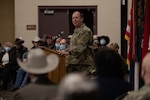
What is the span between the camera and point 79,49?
229 inches

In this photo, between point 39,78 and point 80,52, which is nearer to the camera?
point 39,78

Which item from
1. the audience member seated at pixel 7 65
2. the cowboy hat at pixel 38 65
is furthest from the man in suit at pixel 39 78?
the audience member seated at pixel 7 65

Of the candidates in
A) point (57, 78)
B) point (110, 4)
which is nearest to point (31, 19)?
point (110, 4)

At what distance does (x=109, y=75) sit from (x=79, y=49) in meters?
2.72

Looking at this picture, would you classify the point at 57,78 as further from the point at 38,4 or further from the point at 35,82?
the point at 38,4

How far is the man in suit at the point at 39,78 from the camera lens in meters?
2.80

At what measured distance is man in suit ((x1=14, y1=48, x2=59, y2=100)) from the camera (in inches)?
110

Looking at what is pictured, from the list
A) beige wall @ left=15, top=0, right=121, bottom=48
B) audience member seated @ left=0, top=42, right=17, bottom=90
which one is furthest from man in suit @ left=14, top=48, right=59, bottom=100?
beige wall @ left=15, top=0, right=121, bottom=48

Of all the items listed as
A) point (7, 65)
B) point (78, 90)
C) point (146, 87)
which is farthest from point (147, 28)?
point (7, 65)

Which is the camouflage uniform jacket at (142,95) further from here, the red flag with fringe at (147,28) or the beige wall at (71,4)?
the beige wall at (71,4)

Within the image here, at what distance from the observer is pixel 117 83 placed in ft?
10.2

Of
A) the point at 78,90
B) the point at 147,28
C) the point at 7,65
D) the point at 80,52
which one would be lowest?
the point at 7,65

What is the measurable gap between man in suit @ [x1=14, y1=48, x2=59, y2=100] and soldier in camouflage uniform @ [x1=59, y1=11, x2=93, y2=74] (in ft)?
9.52

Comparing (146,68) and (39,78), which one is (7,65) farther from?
(146,68)
